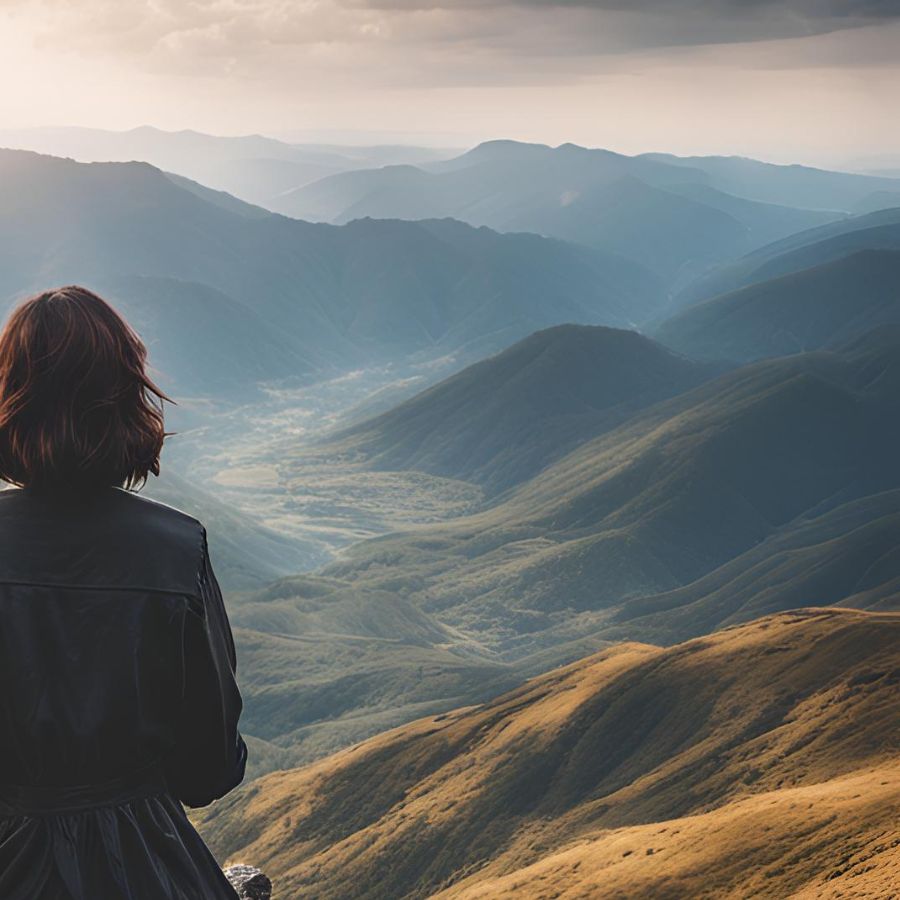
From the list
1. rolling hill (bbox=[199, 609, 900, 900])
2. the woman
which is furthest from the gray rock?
rolling hill (bbox=[199, 609, 900, 900])

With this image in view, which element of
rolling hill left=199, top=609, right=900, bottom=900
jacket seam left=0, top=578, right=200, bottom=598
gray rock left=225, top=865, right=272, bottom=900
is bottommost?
rolling hill left=199, top=609, right=900, bottom=900

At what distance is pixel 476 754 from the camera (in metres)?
97.4

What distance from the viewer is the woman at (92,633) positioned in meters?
5.84

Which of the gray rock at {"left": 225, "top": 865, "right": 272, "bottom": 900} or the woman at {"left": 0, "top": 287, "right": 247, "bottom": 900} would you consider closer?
the woman at {"left": 0, "top": 287, "right": 247, "bottom": 900}

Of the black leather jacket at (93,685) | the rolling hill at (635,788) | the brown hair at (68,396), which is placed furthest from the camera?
the rolling hill at (635,788)

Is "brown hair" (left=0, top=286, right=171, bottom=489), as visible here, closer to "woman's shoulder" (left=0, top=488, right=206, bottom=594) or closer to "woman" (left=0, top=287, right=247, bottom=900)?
"woman" (left=0, top=287, right=247, bottom=900)

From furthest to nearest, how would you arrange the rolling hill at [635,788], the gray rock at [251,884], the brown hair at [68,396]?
the rolling hill at [635,788], the gray rock at [251,884], the brown hair at [68,396]

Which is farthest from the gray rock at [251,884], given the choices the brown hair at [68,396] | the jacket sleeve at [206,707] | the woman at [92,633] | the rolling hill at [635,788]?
the rolling hill at [635,788]

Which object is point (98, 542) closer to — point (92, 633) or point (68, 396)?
point (92, 633)

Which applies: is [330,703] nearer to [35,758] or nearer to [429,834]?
[429,834]

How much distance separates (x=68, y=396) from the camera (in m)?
6.21

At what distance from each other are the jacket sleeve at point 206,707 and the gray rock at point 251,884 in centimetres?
1722

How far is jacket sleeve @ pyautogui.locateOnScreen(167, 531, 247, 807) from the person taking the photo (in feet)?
20.3

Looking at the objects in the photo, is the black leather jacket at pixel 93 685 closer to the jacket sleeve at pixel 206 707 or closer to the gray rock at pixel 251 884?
the jacket sleeve at pixel 206 707
